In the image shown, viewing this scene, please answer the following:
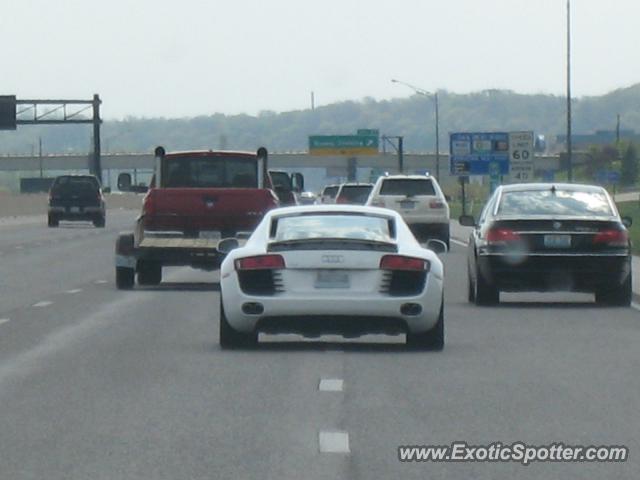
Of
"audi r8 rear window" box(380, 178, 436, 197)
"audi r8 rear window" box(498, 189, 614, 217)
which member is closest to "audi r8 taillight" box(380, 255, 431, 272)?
"audi r8 rear window" box(498, 189, 614, 217)

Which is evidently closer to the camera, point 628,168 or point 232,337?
point 232,337

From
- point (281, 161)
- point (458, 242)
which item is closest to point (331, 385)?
point (458, 242)

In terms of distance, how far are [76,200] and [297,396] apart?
6039cm

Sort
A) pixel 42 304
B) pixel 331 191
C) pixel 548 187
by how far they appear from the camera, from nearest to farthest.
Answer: pixel 548 187
pixel 42 304
pixel 331 191

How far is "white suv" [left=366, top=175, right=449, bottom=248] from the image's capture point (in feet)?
164

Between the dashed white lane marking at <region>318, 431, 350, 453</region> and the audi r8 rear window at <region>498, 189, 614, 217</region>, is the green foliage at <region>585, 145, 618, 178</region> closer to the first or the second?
the audi r8 rear window at <region>498, 189, 614, 217</region>

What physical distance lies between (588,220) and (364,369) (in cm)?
926

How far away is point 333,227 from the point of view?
62.3 ft

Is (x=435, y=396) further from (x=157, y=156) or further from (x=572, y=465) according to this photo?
(x=157, y=156)

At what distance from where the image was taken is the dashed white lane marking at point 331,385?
606 inches

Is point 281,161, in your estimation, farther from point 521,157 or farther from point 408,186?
point 408,186

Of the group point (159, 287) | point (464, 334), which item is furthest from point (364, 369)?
point (159, 287)

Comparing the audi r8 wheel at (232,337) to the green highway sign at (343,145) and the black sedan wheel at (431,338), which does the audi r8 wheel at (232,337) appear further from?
the green highway sign at (343,145)

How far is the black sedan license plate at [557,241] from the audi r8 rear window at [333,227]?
22.3 feet
